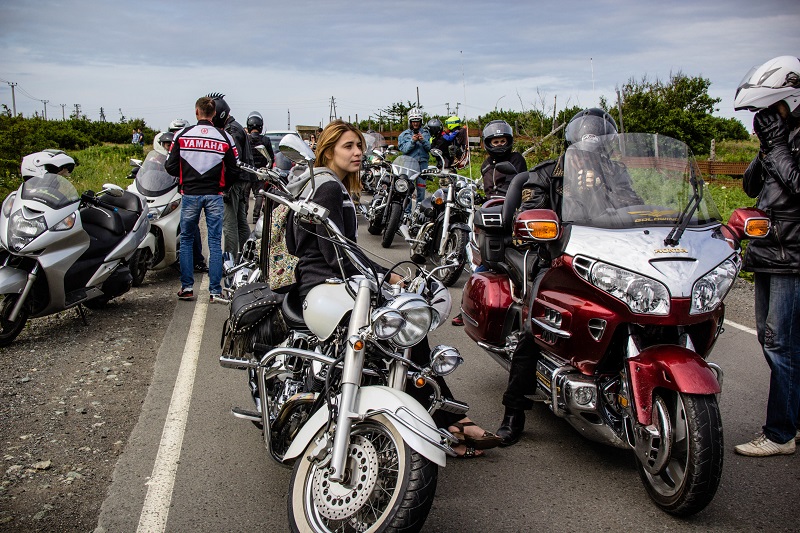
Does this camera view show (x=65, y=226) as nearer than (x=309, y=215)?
No

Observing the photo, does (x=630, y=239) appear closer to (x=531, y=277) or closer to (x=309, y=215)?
(x=531, y=277)

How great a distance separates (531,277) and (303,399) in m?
1.85

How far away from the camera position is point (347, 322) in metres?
3.38

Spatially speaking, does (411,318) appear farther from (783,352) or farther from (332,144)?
(783,352)

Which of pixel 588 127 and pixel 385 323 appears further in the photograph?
pixel 588 127

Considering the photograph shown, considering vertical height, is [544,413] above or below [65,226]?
below

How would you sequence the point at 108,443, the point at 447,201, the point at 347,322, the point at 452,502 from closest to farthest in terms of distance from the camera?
the point at 347,322
the point at 452,502
the point at 108,443
the point at 447,201

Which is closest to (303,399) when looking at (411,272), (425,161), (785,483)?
(411,272)

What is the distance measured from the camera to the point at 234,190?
9.34 meters

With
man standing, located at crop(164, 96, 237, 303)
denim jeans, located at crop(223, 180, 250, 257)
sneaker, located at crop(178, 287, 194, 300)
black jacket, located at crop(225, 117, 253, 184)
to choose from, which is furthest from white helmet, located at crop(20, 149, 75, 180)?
black jacket, located at crop(225, 117, 253, 184)

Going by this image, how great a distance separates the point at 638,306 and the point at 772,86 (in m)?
1.53

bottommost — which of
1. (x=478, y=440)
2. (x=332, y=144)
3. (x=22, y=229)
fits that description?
(x=478, y=440)

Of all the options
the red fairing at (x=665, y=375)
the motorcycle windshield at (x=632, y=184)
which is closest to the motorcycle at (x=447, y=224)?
the motorcycle windshield at (x=632, y=184)

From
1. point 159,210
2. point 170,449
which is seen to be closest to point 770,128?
point 170,449
